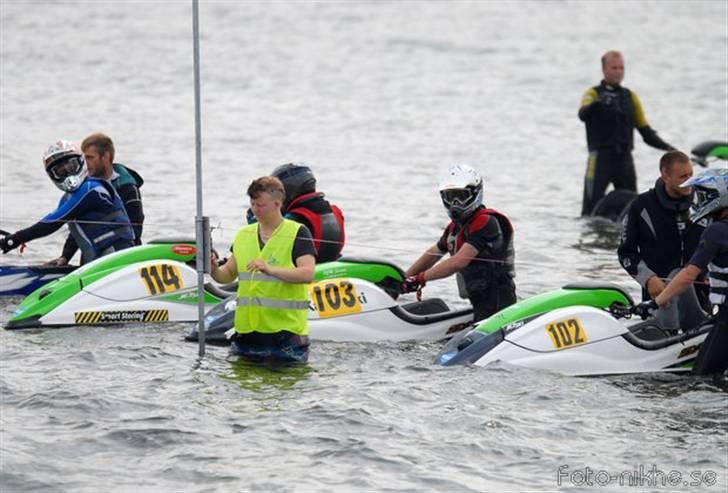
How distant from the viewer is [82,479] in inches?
419

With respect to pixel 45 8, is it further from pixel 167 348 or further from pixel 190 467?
pixel 190 467

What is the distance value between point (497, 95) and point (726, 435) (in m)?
28.3

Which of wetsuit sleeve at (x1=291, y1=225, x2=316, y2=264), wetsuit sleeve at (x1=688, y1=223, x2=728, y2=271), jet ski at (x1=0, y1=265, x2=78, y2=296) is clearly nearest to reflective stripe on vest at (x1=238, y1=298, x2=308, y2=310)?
wetsuit sleeve at (x1=291, y1=225, x2=316, y2=264)

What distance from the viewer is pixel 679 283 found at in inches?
496

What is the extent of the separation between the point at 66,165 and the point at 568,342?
5.18 metres

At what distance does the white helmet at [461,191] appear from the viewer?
45.3 ft

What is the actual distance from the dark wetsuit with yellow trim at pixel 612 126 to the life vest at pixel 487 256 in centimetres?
704

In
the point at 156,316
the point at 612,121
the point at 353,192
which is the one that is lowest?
the point at 156,316

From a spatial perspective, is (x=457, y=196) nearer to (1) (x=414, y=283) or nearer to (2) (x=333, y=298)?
(1) (x=414, y=283)

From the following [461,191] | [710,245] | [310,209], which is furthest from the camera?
[310,209]

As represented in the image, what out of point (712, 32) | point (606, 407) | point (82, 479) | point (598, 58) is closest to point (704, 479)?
point (606, 407)

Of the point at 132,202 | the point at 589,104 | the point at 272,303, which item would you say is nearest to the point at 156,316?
the point at 132,202

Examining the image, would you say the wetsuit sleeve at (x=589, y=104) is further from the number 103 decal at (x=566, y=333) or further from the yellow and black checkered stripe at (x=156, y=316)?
the number 103 decal at (x=566, y=333)

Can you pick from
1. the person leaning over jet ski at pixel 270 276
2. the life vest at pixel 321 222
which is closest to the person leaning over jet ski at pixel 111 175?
the life vest at pixel 321 222
